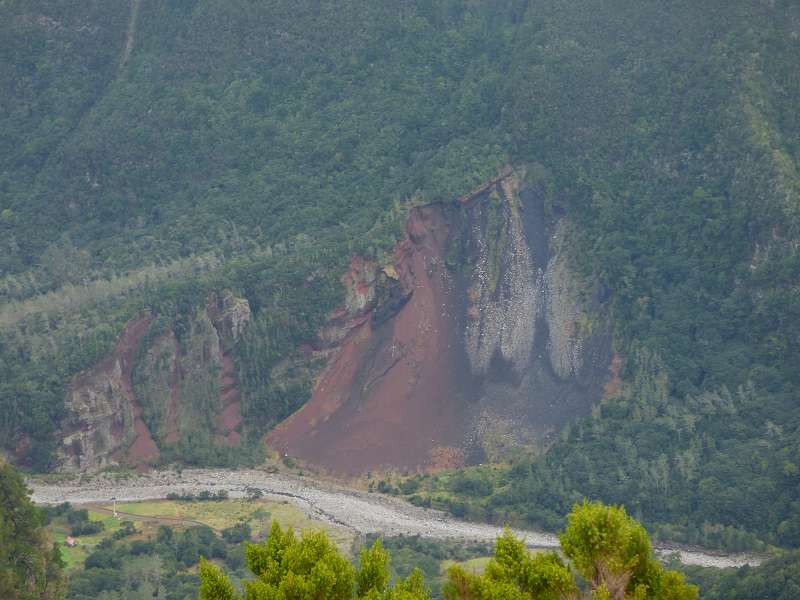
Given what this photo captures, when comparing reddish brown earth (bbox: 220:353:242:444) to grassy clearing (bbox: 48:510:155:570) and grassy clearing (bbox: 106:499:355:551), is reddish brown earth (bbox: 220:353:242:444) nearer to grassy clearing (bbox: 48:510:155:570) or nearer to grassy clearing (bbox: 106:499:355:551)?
grassy clearing (bbox: 106:499:355:551)

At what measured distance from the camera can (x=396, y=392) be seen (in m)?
79.6

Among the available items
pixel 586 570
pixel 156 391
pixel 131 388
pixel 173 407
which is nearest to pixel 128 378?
pixel 131 388

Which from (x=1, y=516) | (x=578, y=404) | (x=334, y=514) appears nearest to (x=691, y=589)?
(x=1, y=516)

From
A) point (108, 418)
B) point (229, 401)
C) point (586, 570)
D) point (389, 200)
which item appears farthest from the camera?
point (389, 200)

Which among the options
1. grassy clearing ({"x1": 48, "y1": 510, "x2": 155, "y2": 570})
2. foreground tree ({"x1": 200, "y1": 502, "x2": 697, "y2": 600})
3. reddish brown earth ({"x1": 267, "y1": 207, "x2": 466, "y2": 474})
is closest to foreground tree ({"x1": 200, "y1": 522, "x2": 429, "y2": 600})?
foreground tree ({"x1": 200, "y1": 502, "x2": 697, "y2": 600})

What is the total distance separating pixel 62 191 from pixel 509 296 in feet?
115

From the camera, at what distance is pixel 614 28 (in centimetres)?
9388

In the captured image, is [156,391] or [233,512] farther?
[156,391]

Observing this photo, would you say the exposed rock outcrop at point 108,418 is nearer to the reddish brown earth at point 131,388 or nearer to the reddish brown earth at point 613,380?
the reddish brown earth at point 131,388

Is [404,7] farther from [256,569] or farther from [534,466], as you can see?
[256,569]

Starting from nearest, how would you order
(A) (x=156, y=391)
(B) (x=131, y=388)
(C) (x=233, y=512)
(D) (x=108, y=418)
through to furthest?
(C) (x=233, y=512)
(D) (x=108, y=418)
(B) (x=131, y=388)
(A) (x=156, y=391)

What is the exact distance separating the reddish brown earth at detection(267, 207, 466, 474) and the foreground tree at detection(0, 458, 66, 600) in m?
22.4

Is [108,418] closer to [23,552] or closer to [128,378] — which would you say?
[128,378]

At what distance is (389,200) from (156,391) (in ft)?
64.1
